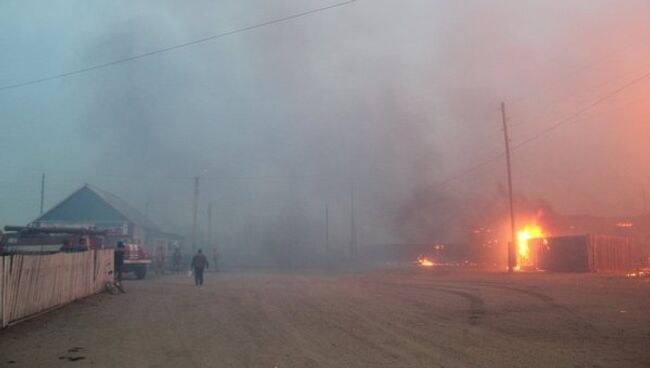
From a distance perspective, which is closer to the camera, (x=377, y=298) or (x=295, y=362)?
(x=295, y=362)

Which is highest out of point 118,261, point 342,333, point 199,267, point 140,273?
point 118,261

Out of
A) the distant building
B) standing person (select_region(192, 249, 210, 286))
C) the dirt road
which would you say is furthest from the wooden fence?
the distant building

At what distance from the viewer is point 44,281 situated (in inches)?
536

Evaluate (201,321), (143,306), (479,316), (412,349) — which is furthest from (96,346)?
(479,316)

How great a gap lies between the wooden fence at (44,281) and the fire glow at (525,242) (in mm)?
28727

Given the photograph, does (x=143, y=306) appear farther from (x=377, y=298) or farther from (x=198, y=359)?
(x=198, y=359)

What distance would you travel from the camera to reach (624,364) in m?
7.50

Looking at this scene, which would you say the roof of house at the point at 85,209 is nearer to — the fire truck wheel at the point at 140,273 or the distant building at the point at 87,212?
the distant building at the point at 87,212

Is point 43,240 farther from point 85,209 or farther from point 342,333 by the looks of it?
point 85,209

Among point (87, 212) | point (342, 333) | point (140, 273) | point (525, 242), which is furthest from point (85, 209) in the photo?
point (342, 333)

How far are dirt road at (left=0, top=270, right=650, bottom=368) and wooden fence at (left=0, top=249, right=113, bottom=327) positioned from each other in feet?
1.27

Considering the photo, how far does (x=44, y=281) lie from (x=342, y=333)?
7.70 meters

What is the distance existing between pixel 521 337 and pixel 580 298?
7.43 m

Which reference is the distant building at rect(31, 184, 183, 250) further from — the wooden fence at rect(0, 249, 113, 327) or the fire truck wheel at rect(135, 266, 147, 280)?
the wooden fence at rect(0, 249, 113, 327)
